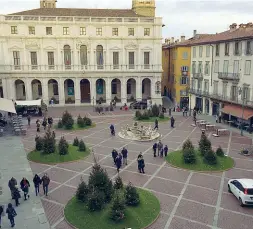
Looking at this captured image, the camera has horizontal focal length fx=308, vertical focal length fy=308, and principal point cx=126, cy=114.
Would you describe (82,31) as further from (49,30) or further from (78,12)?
(49,30)

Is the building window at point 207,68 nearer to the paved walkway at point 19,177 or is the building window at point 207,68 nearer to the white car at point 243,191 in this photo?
the paved walkway at point 19,177

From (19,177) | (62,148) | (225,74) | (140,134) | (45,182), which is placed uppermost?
(225,74)

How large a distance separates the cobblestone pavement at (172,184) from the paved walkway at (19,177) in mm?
525

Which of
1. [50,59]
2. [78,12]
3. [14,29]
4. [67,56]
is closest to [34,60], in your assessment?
[50,59]

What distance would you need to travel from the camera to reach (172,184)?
21219mm

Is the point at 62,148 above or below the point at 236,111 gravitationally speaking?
below

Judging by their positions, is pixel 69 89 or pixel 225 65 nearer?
pixel 225 65

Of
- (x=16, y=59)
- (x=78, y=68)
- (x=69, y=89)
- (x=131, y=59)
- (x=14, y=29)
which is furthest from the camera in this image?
(x=69, y=89)

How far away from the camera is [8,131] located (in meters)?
37.0

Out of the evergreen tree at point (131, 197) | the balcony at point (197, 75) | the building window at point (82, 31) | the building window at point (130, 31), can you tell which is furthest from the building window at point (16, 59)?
the evergreen tree at point (131, 197)

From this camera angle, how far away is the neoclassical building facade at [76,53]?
2168 inches

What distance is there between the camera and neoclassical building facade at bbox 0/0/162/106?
55062 millimetres

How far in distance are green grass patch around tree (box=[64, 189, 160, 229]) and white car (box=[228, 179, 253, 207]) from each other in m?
4.86

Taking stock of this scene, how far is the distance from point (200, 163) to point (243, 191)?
6655 mm
